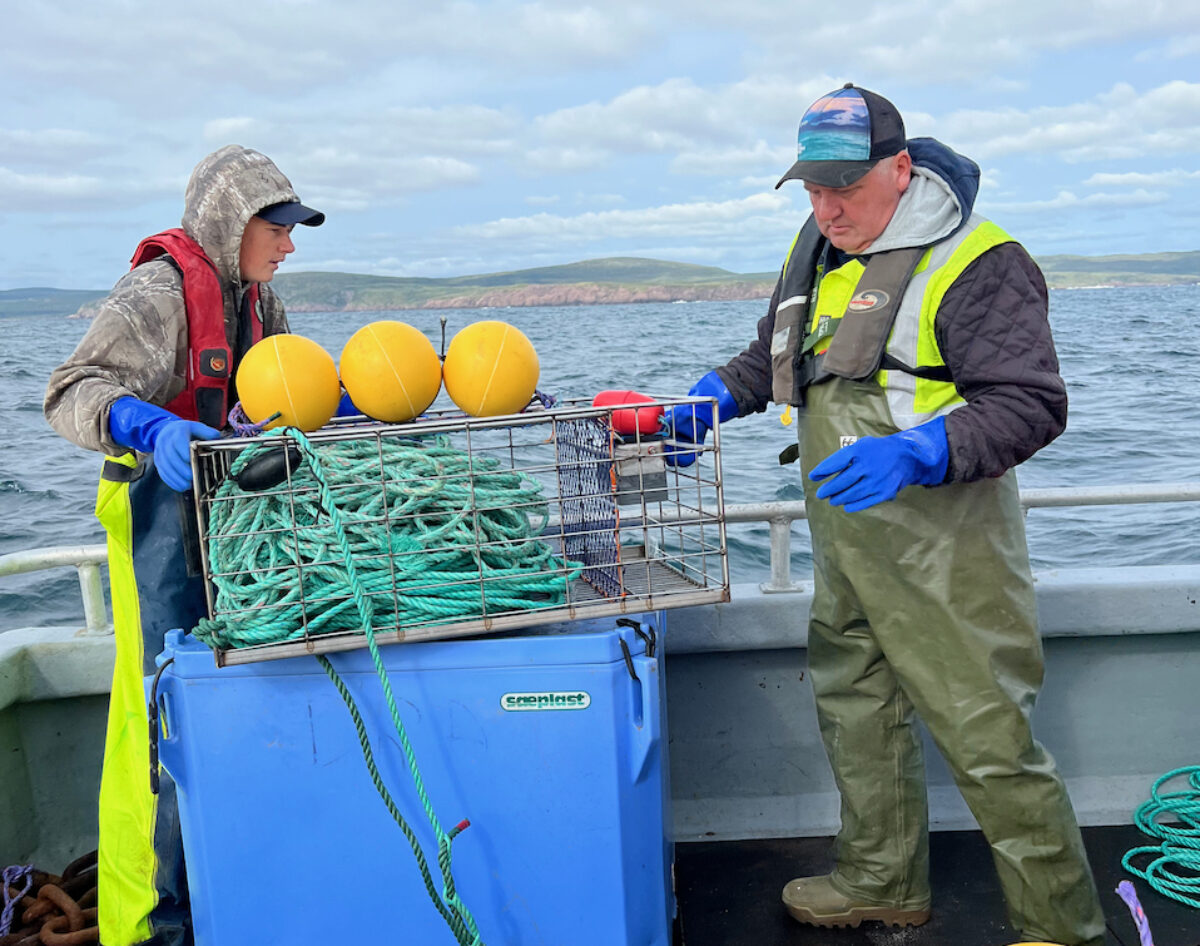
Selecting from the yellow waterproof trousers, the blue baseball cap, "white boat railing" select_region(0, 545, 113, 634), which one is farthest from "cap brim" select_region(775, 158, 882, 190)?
"white boat railing" select_region(0, 545, 113, 634)

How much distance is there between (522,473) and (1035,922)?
62.8 inches

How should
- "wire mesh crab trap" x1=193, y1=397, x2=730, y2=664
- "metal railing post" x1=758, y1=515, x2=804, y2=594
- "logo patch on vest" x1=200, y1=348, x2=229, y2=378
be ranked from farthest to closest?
"metal railing post" x1=758, y1=515, x2=804, y2=594 < "logo patch on vest" x1=200, y1=348, x2=229, y2=378 < "wire mesh crab trap" x1=193, y1=397, x2=730, y2=664

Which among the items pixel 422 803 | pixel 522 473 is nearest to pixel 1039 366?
pixel 522 473

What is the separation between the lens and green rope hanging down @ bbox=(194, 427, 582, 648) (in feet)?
6.46

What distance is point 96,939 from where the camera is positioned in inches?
111

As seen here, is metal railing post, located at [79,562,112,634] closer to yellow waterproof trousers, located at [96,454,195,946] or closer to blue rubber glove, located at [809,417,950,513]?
yellow waterproof trousers, located at [96,454,195,946]

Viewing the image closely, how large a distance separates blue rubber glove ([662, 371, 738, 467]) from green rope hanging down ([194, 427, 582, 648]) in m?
0.63

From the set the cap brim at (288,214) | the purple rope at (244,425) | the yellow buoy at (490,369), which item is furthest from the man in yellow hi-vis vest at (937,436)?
the cap brim at (288,214)

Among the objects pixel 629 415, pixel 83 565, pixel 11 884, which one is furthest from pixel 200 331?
pixel 11 884

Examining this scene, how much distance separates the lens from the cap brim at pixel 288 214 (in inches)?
106

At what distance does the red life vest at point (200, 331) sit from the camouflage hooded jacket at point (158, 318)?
0.07ft

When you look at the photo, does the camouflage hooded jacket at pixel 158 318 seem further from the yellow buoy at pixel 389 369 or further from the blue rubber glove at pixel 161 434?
the yellow buoy at pixel 389 369

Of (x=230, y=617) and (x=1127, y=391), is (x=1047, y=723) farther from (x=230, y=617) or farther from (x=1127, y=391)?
(x=1127, y=391)

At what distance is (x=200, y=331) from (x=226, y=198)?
34cm
